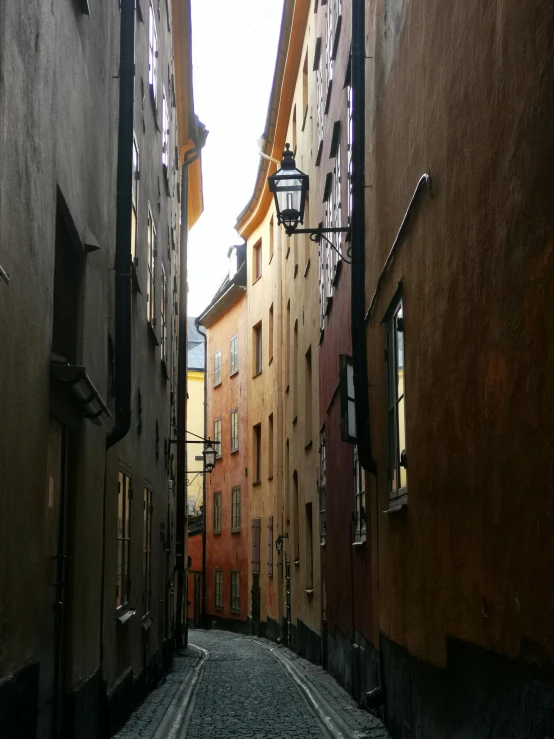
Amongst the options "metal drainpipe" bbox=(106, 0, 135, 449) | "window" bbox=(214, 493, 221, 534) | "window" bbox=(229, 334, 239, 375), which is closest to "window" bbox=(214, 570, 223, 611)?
"window" bbox=(214, 493, 221, 534)

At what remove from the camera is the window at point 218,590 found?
3281 centimetres

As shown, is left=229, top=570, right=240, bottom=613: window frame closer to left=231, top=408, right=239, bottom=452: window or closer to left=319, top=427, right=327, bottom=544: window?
left=231, top=408, right=239, bottom=452: window

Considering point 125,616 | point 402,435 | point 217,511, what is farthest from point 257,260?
point 402,435

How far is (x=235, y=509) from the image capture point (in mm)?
32188

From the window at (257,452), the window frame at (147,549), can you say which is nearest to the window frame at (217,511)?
the window at (257,452)

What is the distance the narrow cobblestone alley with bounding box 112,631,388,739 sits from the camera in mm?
9141

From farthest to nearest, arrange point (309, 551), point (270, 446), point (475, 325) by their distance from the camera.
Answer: point (270, 446), point (309, 551), point (475, 325)

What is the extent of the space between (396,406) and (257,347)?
22112 mm

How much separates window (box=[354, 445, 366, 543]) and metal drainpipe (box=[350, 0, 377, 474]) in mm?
1426

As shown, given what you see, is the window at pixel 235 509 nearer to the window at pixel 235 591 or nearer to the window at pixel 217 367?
the window at pixel 235 591

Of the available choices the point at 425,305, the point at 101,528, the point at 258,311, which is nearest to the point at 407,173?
the point at 425,305

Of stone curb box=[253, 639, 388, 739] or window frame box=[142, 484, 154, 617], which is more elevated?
window frame box=[142, 484, 154, 617]

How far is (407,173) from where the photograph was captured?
7656 millimetres

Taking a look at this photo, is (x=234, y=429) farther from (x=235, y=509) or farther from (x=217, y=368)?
(x=217, y=368)
